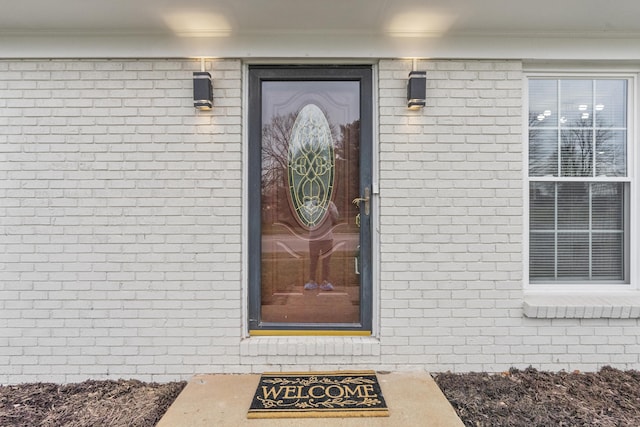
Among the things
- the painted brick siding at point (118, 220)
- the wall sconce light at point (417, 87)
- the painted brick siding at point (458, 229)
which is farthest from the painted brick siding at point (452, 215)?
the painted brick siding at point (118, 220)

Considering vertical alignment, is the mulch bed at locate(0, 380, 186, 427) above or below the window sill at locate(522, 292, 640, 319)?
below

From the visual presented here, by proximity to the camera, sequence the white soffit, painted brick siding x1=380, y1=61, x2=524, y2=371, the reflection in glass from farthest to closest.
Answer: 1. the reflection in glass
2. painted brick siding x1=380, y1=61, x2=524, y2=371
3. the white soffit

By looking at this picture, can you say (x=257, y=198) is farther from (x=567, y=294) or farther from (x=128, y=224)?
(x=567, y=294)

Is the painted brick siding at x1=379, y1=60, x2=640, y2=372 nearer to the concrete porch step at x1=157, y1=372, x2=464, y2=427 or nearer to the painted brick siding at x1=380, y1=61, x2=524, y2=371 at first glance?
the painted brick siding at x1=380, y1=61, x2=524, y2=371

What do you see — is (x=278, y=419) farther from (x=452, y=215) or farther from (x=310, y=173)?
(x=452, y=215)

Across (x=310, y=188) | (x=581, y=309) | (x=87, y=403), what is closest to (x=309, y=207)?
(x=310, y=188)

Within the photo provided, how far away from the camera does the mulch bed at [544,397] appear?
2361 millimetres

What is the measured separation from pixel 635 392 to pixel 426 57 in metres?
2.95

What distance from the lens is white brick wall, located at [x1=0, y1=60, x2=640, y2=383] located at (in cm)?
289

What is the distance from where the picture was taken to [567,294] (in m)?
3.05

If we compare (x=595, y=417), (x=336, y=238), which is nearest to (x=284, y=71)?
(x=336, y=238)

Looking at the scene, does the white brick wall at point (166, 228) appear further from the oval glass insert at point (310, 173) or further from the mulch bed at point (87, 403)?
the oval glass insert at point (310, 173)

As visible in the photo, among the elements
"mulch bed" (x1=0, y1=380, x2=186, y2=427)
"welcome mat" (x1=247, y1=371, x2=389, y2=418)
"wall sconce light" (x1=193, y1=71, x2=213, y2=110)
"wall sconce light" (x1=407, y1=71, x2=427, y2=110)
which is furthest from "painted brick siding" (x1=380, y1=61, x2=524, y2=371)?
"mulch bed" (x1=0, y1=380, x2=186, y2=427)

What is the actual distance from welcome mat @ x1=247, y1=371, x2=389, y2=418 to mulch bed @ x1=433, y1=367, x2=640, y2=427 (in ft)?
1.89
